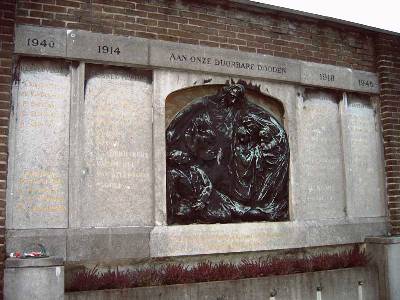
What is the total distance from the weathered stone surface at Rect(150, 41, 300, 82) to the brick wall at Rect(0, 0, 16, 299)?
68.1 inches

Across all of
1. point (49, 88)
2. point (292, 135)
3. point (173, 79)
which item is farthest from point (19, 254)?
point (292, 135)

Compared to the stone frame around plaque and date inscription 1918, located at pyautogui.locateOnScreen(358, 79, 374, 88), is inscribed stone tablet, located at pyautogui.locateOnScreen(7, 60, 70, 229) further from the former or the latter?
A: date inscription 1918, located at pyautogui.locateOnScreen(358, 79, 374, 88)

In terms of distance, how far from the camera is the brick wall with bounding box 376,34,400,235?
788cm

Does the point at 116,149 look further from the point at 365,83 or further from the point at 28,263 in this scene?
the point at 365,83

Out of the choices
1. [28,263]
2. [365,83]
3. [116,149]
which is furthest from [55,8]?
[365,83]

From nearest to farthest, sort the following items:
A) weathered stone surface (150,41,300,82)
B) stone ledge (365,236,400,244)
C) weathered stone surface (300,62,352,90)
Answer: weathered stone surface (150,41,300,82)
stone ledge (365,236,400,244)
weathered stone surface (300,62,352,90)

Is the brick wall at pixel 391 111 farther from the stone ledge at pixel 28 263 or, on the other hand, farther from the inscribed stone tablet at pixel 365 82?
the stone ledge at pixel 28 263

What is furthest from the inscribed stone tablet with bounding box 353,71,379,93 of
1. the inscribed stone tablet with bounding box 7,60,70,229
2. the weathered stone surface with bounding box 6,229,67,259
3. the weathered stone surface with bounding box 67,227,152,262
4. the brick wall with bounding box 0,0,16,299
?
the brick wall with bounding box 0,0,16,299

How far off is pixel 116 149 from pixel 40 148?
91 centimetres

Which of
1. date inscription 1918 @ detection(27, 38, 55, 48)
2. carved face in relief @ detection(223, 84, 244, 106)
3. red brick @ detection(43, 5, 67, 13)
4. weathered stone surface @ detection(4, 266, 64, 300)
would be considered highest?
red brick @ detection(43, 5, 67, 13)

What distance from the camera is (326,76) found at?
7633mm

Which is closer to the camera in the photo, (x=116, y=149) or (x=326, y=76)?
(x=116, y=149)

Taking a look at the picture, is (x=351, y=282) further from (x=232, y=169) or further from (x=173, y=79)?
(x=173, y=79)

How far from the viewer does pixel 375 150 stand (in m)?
8.02
